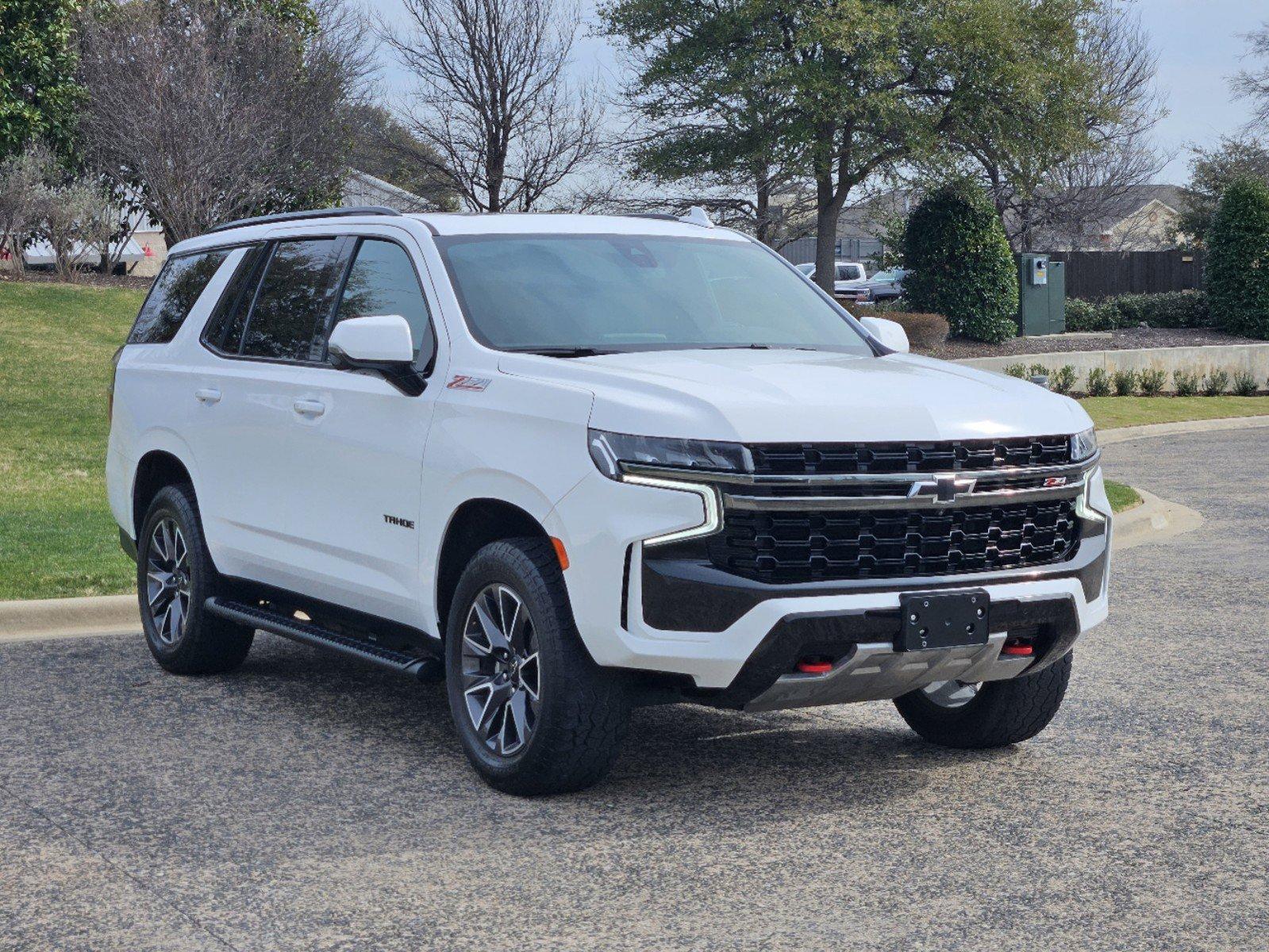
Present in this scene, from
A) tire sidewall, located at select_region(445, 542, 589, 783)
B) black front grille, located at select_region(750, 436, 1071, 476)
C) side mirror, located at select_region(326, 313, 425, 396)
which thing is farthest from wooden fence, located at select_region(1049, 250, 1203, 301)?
tire sidewall, located at select_region(445, 542, 589, 783)

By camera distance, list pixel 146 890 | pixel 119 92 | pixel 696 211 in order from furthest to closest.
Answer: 1. pixel 119 92
2. pixel 696 211
3. pixel 146 890

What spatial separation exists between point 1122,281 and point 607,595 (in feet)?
143

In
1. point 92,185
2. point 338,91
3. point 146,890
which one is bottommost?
point 146,890

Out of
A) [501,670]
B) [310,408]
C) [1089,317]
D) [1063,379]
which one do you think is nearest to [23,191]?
[1063,379]

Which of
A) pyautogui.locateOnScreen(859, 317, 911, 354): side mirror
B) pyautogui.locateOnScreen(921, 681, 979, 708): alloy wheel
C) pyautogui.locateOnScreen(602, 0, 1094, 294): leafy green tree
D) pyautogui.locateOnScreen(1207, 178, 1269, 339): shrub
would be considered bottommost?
pyautogui.locateOnScreen(921, 681, 979, 708): alloy wheel

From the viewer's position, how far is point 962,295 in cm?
3064

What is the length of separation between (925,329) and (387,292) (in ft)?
77.0

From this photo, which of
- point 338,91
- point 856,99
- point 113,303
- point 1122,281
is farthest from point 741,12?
point 1122,281

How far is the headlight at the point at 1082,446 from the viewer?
5.65 meters

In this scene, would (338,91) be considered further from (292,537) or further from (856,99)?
(292,537)

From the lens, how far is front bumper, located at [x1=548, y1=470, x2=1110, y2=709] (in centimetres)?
503

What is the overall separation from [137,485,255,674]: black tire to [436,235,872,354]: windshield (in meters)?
2.10

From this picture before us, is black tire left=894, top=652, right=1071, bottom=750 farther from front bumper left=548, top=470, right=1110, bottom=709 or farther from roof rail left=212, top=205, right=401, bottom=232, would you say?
roof rail left=212, top=205, right=401, bottom=232

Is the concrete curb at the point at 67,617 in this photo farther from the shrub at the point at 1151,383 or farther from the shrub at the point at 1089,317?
the shrub at the point at 1089,317
